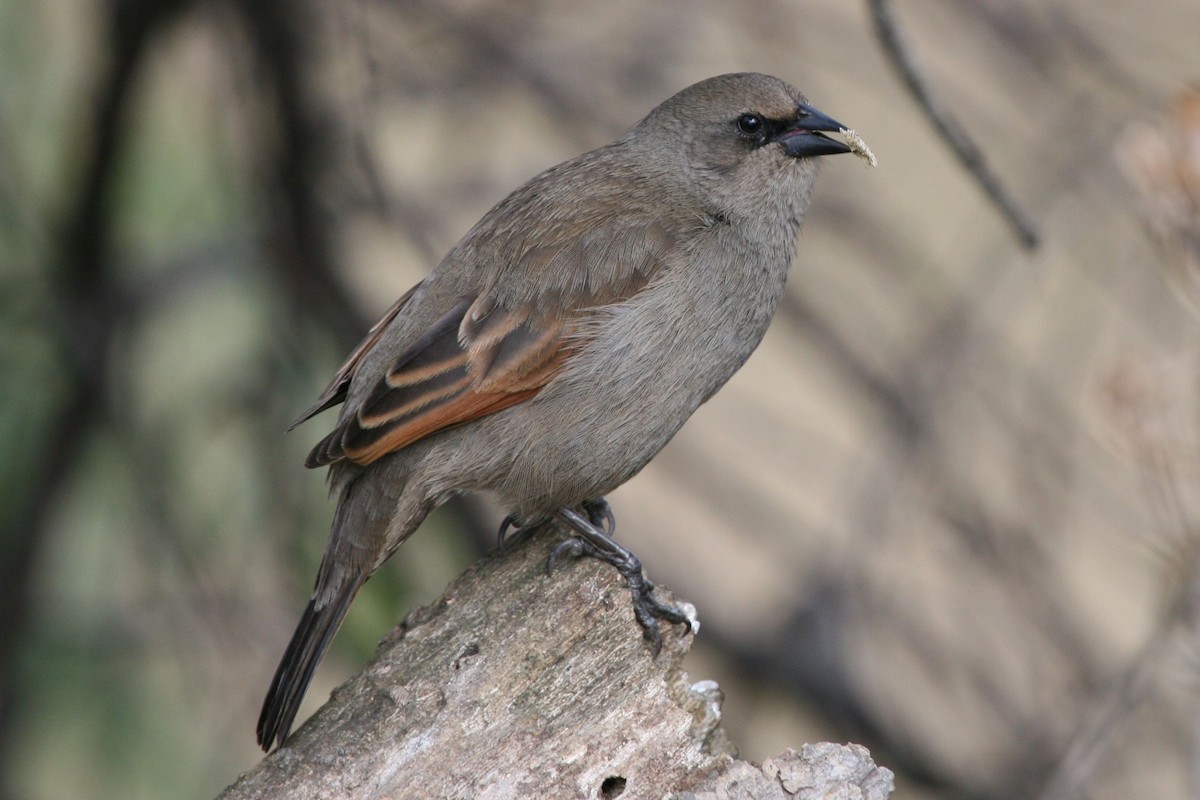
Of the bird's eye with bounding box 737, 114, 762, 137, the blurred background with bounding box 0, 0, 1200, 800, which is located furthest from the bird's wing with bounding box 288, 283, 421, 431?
the bird's eye with bounding box 737, 114, 762, 137

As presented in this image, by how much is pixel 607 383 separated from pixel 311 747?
127 centimetres

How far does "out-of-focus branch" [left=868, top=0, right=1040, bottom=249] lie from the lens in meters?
3.97

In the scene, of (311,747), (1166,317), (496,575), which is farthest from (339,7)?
(1166,317)

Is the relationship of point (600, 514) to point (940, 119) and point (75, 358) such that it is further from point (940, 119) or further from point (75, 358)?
point (75, 358)

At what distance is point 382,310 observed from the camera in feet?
20.6

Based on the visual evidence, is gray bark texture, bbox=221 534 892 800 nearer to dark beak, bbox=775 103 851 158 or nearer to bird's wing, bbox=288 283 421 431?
bird's wing, bbox=288 283 421 431

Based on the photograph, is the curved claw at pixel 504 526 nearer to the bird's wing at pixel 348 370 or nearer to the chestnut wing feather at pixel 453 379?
the chestnut wing feather at pixel 453 379

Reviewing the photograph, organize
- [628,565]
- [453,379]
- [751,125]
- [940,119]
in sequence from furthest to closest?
1. [751,125]
2. [940,119]
3. [453,379]
4. [628,565]

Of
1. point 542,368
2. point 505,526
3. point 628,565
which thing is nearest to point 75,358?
point 505,526

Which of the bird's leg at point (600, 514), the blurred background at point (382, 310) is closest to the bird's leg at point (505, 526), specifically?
the bird's leg at point (600, 514)

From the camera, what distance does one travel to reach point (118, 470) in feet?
19.4

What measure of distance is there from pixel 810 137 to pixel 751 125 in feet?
0.65

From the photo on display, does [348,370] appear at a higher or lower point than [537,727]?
higher

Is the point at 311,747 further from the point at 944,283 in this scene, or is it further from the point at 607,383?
the point at 944,283
